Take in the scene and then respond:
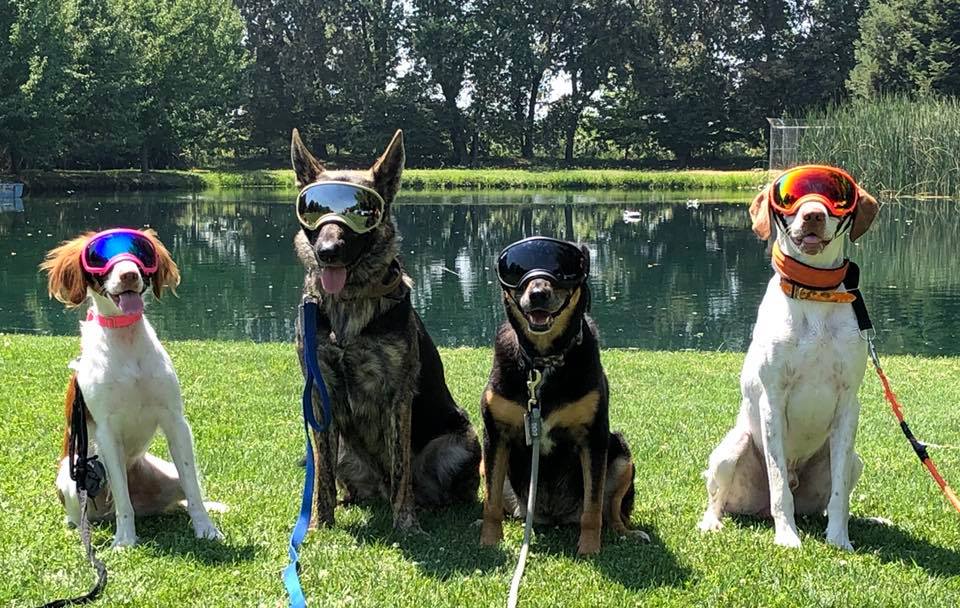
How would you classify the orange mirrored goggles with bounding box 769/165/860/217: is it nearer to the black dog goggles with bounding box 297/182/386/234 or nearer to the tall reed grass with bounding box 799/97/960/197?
the black dog goggles with bounding box 297/182/386/234

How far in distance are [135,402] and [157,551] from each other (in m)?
0.75

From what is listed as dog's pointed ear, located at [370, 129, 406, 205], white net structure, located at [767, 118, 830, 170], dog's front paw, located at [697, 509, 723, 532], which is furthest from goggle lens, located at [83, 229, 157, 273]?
white net structure, located at [767, 118, 830, 170]

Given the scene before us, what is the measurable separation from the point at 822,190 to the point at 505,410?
1889 millimetres

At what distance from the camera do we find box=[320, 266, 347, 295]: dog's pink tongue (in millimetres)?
4547

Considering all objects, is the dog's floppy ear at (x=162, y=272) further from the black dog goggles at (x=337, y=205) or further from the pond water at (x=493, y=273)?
the pond water at (x=493, y=273)

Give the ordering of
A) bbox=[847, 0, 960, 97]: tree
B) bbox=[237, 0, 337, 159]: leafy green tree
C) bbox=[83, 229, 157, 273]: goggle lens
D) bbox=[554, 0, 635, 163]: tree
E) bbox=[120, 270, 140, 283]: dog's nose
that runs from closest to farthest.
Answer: bbox=[120, 270, 140, 283]: dog's nose
bbox=[83, 229, 157, 273]: goggle lens
bbox=[847, 0, 960, 97]: tree
bbox=[554, 0, 635, 163]: tree
bbox=[237, 0, 337, 159]: leafy green tree

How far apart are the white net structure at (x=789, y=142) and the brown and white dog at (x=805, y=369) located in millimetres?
34126

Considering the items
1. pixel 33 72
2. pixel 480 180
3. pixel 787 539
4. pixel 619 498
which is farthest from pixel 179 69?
pixel 787 539

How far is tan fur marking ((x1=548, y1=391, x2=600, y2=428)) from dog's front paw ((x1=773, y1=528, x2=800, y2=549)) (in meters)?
1.20

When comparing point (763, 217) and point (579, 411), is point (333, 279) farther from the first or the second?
point (763, 217)

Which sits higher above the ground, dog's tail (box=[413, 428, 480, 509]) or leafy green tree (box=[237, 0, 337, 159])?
leafy green tree (box=[237, 0, 337, 159])

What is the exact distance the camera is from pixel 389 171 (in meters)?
4.88

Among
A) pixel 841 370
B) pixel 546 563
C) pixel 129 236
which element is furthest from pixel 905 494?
pixel 129 236

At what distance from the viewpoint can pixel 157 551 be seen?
14.6ft
